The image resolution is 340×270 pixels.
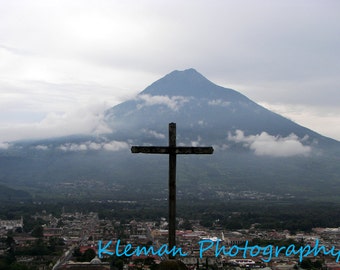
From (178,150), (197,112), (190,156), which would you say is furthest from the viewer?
(197,112)

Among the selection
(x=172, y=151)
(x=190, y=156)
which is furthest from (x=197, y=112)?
(x=172, y=151)

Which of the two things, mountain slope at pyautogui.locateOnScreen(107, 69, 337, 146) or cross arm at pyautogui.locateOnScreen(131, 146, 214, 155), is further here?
mountain slope at pyautogui.locateOnScreen(107, 69, 337, 146)

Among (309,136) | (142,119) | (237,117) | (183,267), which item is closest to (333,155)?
(309,136)

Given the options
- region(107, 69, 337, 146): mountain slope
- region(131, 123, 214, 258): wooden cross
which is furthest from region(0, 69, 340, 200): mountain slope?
region(131, 123, 214, 258): wooden cross

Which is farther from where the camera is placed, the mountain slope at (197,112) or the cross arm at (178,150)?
the mountain slope at (197,112)

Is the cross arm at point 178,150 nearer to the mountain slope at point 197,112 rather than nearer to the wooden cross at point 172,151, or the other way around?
the wooden cross at point 172,151

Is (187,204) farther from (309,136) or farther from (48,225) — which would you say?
(309,136)

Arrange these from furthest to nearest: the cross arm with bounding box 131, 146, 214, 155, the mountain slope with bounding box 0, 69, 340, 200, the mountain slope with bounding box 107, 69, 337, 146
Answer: the mountain slope with bounding box 107, 69, 337, 146 < the mountain slope with bounding box 0, 69, 340, 200 < the cross arm with bounding box 131, 146, 214, 155

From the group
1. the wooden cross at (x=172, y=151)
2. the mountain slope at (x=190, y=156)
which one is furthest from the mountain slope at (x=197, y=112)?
the wooden cross at (x=172, y=151)

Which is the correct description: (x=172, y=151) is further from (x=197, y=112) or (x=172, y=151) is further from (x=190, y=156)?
(x=197, y=112)

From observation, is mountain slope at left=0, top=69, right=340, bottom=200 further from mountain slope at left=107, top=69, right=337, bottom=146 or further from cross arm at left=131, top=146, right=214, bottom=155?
cross arm at left=131, top=146, right=214, bottom=155

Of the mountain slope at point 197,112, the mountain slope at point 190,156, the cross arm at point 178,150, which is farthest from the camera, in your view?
the mountain slope at point 197,112

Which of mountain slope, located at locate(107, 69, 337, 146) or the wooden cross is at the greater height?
mountain slope, located at locate(107, 69, 337, 146)
